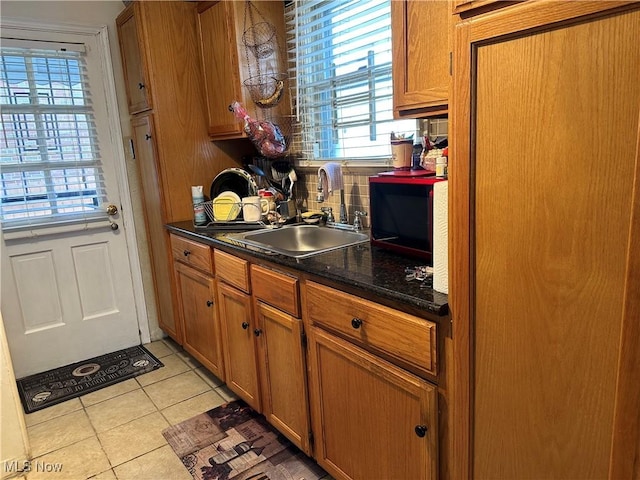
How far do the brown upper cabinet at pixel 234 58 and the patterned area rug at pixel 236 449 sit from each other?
4.99 ft

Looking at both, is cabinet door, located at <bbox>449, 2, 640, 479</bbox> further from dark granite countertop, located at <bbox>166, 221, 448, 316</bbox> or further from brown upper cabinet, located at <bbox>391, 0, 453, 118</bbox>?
brown upper cabinet, located at <bbox>391, 0, 453, 118</bbox>

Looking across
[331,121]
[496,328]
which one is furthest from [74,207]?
[496,328]

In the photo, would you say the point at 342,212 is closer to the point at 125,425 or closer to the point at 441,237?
the point at 441,237

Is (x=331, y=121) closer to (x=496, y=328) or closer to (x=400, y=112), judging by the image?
(x=400, y=112)

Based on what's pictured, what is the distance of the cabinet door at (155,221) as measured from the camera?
8.97 feet

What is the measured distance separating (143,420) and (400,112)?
1.97 metres

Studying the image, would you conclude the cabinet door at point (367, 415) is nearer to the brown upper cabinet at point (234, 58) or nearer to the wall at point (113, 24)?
the brown upper cabinet at point (234, 58)

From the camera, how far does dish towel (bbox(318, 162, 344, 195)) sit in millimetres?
2123

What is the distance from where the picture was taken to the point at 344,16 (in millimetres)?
2205

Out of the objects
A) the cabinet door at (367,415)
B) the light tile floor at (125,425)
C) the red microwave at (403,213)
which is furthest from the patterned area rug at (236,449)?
the red microwave at (403,213)

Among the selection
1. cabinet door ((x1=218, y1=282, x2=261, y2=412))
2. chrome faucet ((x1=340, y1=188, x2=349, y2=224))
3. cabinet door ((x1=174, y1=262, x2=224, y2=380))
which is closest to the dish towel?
chrome faucet ((x1=340, y1=188, x2=349, y2=224))

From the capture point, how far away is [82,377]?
2781 millimetres

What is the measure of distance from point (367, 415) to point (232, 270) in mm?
933

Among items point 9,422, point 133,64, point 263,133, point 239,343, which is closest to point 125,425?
point 9,422
